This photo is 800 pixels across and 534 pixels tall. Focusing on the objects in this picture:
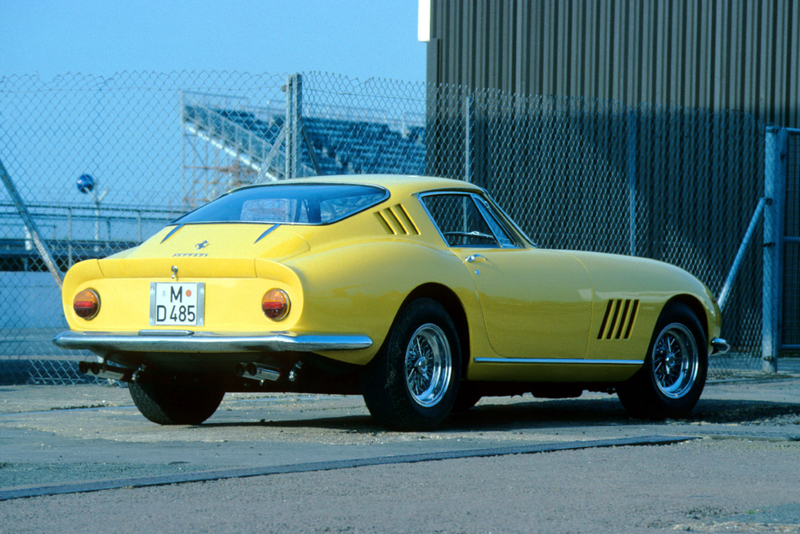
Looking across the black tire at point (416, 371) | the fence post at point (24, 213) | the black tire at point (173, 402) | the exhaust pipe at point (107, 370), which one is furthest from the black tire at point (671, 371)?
the fence post at point (24, 213)

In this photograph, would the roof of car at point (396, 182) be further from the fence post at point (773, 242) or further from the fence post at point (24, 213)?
the fence post at point (773, 242)

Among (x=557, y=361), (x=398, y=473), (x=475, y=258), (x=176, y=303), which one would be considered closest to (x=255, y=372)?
(x=176, y=303)

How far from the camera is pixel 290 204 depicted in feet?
19.9

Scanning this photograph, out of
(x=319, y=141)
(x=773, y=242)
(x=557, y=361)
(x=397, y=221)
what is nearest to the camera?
(x=397, y=221)

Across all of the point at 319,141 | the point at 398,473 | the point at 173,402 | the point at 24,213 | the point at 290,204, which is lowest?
the point at 173,402

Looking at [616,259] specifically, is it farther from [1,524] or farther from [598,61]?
[598,61]

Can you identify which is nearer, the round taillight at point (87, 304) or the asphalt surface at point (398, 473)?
the asphalt surface at point (398, 473)

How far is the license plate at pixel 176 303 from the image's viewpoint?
5.32m

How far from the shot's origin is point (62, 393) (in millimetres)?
8492

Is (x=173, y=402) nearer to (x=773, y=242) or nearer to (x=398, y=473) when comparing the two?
(x=398, y=473)

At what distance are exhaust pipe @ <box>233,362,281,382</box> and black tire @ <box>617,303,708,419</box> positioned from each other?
2.61 m

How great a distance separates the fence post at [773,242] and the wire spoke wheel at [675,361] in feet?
14.2

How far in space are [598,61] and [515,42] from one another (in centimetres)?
120

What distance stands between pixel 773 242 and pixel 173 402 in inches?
282
